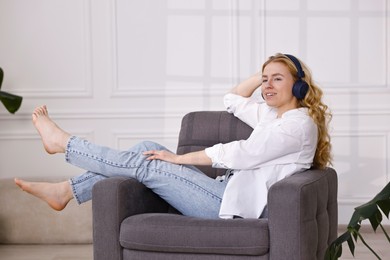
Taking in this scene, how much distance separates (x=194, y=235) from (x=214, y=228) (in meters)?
0.07

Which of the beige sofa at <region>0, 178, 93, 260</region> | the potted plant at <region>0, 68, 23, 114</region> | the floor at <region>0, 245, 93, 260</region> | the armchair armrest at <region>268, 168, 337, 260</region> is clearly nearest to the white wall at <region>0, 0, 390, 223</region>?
the potted plant at <region>0, 68, 23, 114</region>

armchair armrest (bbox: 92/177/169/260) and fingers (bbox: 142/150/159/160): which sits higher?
fingers (bbox: 142/150/159/160)

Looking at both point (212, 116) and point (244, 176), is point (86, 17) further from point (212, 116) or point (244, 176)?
point (244, 176)

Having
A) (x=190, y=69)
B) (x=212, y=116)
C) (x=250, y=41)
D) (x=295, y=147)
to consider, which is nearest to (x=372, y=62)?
(x=250, y=41)

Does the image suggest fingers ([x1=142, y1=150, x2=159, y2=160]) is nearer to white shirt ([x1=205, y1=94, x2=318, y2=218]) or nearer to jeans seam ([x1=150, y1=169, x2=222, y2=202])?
jeans seam ([x1=150, y1=169, x2=222, y2=202])

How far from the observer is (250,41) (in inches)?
185

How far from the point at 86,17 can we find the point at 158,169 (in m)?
2.05

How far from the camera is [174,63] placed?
4.73 m

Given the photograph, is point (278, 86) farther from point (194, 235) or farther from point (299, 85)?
point (194, 235)

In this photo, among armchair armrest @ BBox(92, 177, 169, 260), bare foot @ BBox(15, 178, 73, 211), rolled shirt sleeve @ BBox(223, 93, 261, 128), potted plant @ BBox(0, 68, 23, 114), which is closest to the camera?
armchair armrest @ BBox(92, 177, 169, 260)

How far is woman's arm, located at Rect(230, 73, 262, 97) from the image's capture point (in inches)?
131

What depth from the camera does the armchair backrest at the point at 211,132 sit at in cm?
333

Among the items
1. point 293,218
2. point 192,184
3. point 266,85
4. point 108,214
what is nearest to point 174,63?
point 266,85

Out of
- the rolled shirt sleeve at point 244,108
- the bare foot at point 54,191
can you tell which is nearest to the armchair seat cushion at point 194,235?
the bare foot at point 54,191
